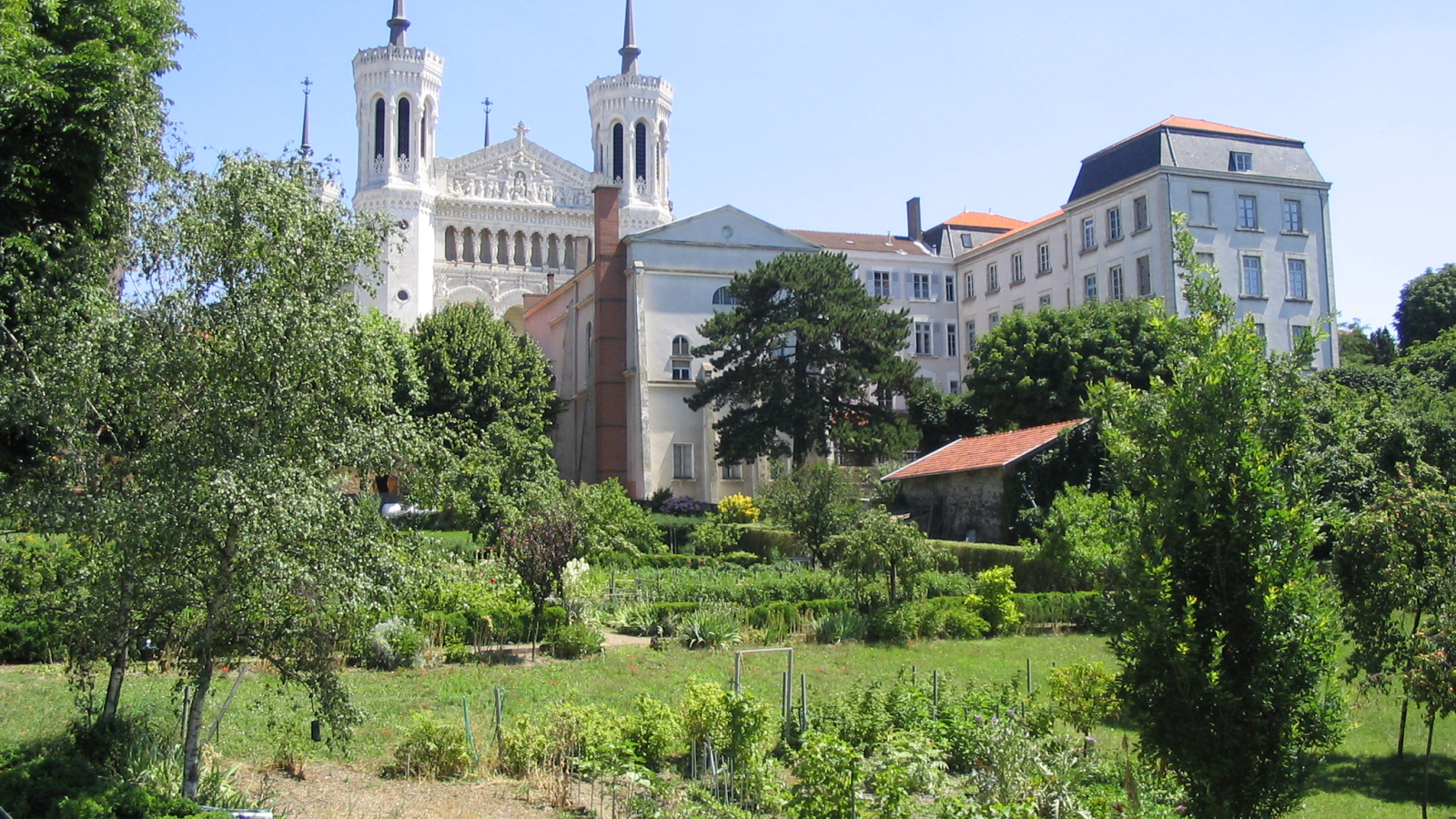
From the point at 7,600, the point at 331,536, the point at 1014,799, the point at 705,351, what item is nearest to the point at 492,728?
the point at 331,536

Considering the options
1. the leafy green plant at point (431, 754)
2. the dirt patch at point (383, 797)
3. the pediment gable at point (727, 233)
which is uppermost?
the pediment gable at point (727, 233)

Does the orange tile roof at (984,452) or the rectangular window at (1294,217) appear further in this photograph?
the rectangular window at (1294,217)

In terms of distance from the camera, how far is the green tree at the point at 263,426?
26.9 ft

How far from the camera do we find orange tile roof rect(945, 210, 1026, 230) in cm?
6593

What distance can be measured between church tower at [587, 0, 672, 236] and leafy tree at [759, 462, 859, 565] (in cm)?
5935

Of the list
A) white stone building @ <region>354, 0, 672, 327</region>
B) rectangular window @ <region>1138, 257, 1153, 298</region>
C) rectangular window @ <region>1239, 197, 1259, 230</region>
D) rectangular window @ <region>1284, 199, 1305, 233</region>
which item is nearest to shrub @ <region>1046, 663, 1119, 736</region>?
rectangular window @ <region>1138, 257, 1153, 298</region>

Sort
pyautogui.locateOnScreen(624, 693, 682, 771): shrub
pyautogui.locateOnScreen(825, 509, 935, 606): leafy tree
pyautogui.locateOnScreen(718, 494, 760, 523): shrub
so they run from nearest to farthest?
pyautogui.locateOnScreen(624, 693, 682, 771): shrub, pyautogui.locateOnScreen(825, 509, 935, 606): leafy tree, pyautogui.locateOnScreen(718, 494, 760, 523): shrub

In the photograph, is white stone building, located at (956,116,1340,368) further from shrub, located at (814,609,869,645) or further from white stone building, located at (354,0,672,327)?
white stone building, located at (354,0,672,327)

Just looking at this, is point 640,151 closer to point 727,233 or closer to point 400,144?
point 400,144

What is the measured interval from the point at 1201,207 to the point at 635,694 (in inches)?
1609

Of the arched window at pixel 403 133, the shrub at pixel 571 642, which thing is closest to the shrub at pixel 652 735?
the shrub at pixel 571 642

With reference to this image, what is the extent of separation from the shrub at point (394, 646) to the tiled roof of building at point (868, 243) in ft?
157

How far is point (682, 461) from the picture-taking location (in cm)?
4747

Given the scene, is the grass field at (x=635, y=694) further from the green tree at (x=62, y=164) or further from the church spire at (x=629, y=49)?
the church spire at (x=629, y=49)
